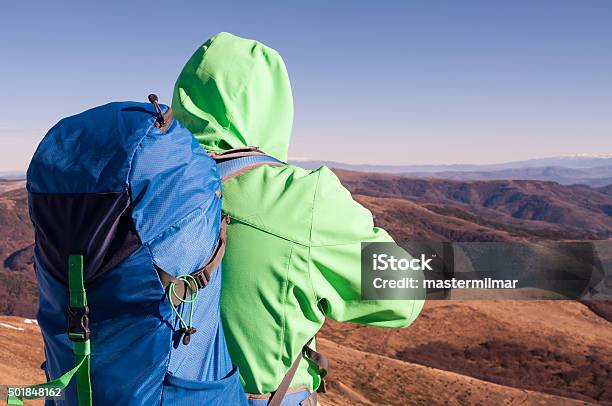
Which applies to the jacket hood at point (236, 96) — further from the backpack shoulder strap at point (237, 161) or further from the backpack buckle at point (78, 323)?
the backpack buckle at point (78, 323)

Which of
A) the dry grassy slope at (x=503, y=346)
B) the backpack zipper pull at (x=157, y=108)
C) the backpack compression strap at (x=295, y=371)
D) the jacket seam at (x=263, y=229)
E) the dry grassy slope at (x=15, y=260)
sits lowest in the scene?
the dry grassy slope at (x=15, y=260)

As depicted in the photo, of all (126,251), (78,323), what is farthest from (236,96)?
(78,323)

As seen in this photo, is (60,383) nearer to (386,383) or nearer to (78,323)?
(78,323)

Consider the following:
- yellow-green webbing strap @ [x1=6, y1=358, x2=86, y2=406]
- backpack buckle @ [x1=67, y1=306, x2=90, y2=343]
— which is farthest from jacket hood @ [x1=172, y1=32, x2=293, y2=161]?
yellow-green webbing strap @ [x1=6, y1=358, x2=86, y2=406]

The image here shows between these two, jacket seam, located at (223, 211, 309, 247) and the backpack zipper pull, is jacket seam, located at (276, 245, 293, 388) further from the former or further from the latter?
the backpack zipper pull

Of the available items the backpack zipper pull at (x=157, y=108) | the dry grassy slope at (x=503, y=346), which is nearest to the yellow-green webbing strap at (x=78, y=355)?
the backpack zipper pull at (x=157, y=108)

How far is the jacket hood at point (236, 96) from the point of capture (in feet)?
7.05

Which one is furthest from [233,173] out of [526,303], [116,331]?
[526,303]

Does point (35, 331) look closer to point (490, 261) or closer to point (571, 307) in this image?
point (490, 261)

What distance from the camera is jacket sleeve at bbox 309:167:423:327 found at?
1791 millimetres

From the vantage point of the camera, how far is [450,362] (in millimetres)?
26047

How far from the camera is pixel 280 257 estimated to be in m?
1.82

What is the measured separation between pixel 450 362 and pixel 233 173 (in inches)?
1049

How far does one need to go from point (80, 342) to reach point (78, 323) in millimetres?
65
